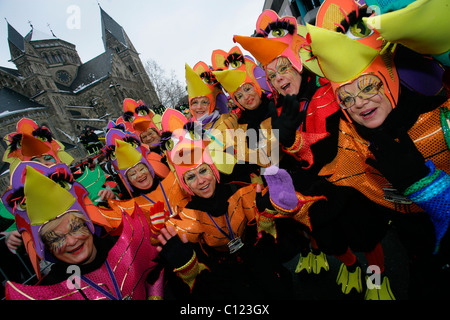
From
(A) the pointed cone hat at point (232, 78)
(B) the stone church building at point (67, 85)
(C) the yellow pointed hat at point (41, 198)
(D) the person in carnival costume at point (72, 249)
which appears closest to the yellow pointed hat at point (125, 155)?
(D) the person in carnival costume at point (72, 249)

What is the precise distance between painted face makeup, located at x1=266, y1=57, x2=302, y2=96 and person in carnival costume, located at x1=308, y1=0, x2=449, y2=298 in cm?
78

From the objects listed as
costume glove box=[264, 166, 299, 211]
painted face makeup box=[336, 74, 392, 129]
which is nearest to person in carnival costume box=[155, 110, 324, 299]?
costume glove box=[264, 166, 299, 211]

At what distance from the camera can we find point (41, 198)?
1524 mm

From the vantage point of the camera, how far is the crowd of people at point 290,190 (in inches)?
50.3

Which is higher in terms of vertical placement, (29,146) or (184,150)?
(29,146)

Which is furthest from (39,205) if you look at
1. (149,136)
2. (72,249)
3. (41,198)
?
(149,136)

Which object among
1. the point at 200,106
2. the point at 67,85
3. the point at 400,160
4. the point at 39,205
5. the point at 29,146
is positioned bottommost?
the point at 400,160

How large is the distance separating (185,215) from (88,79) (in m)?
48.4

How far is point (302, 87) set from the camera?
7.91ft

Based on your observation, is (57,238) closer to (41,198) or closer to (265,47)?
(41,198)

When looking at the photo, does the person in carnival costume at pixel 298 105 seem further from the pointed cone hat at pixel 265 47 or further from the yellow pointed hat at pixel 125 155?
the yellow pointed hat at pixel 125 155

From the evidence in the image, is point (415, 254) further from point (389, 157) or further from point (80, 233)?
point (80, 233)

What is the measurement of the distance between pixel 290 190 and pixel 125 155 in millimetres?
2299
